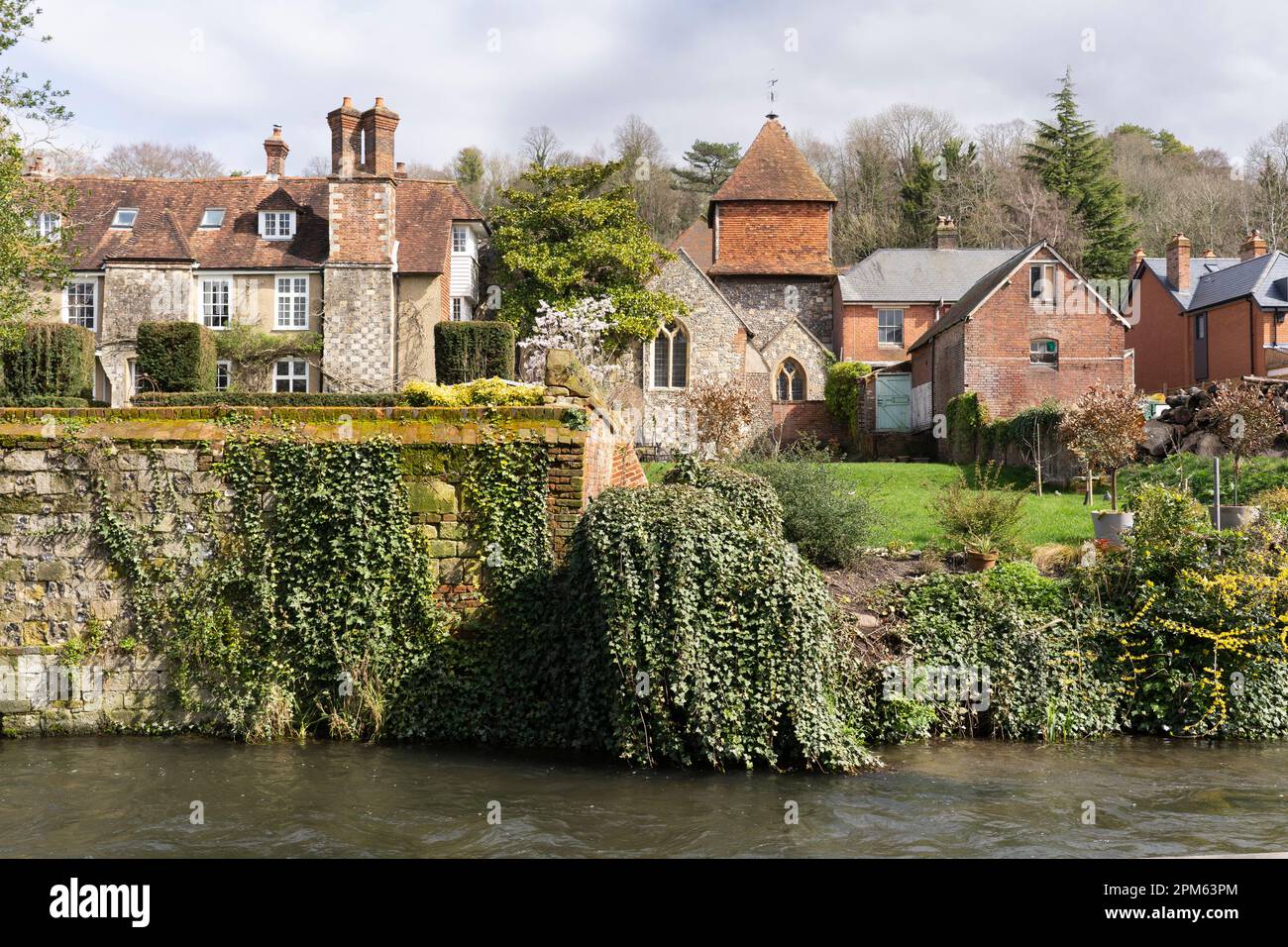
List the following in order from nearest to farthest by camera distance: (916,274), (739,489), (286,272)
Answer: (739,489)
(286,272)
(916,274)

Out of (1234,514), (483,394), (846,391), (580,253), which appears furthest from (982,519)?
(580,253)

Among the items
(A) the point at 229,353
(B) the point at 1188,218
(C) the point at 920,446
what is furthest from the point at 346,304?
(B) the point at 1188,218

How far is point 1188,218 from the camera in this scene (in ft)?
182

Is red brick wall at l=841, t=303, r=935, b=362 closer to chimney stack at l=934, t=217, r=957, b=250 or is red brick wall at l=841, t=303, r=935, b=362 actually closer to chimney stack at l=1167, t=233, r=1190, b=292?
chimney stack at l=934, t=217, r=957, b=250

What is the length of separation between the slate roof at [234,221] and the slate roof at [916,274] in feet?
56.2

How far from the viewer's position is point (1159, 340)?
42625 mm

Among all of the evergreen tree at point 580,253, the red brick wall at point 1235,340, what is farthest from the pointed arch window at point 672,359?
the red brick wall at point 1235,340

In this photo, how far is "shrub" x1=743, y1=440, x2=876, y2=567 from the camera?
13719 mm

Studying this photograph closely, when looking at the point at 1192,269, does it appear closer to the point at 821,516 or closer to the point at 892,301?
the point at 892,301

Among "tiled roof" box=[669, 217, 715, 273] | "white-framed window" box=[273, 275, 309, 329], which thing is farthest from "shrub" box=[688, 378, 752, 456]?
"tiled roof" box=[669, 217, 715, 273]

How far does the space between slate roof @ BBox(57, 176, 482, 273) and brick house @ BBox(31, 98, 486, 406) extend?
6 centimetres

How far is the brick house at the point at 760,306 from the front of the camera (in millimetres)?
36375

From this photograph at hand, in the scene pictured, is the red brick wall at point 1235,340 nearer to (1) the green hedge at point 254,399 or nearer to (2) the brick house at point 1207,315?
(2) the brick house at point 1207,315

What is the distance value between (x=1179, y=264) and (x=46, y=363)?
136 ft
